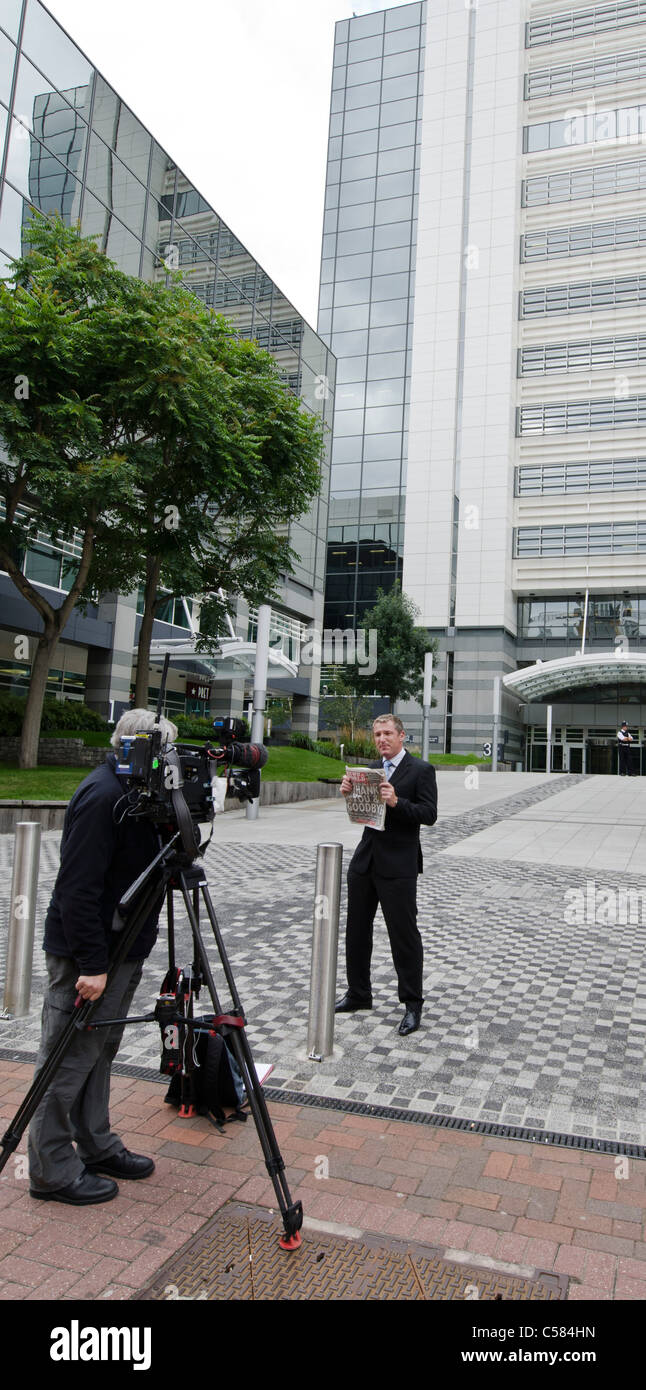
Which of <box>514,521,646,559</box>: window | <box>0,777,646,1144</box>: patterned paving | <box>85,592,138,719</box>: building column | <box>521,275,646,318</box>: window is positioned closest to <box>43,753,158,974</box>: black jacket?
<box>0,777,646,1144</box>: patterned paving

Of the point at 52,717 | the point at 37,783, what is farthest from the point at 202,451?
the point at 52,717

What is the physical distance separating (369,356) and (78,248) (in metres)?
41.7

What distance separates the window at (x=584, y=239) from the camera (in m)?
50.4

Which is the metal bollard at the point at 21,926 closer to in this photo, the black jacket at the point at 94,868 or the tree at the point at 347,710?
the black jacket at the point at 94,868

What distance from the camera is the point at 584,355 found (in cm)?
5094

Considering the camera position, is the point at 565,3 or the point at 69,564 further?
the point at 565,3

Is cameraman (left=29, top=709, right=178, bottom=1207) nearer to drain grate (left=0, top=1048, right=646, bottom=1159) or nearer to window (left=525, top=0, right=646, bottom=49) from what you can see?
drain grate (left=0, top=1048, right=646, bottom=1159)

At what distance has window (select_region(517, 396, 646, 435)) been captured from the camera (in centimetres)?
4966

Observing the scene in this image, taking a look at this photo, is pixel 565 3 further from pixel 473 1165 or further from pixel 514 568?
pixel 473 1165

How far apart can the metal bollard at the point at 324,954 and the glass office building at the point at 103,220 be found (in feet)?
58.9

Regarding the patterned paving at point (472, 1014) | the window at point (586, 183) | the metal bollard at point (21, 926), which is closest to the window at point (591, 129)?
the window at point (586, 183)

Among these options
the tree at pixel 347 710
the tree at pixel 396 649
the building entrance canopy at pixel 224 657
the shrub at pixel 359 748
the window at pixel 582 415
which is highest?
the window at pixel 582 415
